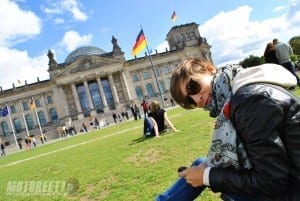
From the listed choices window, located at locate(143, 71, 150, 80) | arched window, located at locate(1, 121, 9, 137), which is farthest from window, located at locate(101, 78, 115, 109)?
arched window, located at locate(1, 121, 9, 137)

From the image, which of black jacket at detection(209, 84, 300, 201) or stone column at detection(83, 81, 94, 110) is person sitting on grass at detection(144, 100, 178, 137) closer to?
black jacket at detection(209, 84, 300, 201)

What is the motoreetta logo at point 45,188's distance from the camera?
7871 millimetres

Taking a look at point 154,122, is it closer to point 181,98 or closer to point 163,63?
point 181,98

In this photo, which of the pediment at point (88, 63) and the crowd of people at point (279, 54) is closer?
the crowd of people at point (279, 54)

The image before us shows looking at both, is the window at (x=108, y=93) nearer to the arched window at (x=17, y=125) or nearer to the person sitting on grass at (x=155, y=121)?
the arched window at (x=17, y=125)

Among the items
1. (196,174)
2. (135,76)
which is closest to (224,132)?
(196,174)

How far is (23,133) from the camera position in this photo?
86.7m

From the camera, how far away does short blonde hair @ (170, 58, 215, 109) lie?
8.68 feet

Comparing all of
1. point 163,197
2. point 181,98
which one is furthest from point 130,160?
point 181,98

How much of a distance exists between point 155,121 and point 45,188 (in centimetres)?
518

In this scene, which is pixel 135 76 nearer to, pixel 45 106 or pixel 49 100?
pixel 49 100

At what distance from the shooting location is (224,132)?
245 cm

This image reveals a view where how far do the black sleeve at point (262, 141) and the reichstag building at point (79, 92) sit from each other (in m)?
81.6

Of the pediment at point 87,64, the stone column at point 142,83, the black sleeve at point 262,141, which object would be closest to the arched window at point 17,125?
the pediment at point 87,64
